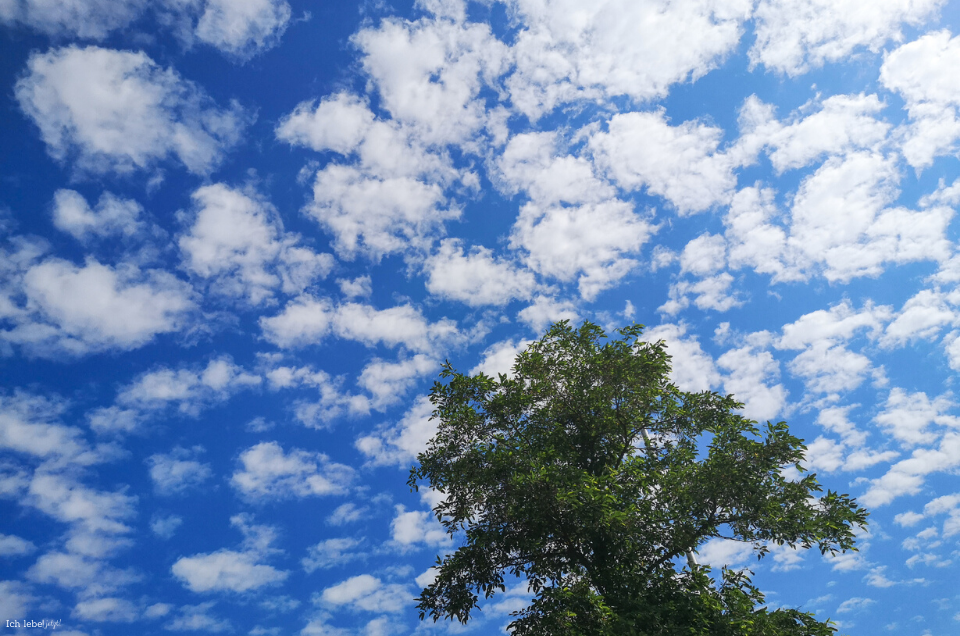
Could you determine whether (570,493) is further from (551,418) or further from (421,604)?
(421,604)

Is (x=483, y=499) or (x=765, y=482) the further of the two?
(x=483, y=499)

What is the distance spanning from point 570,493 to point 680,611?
4183 millimetres

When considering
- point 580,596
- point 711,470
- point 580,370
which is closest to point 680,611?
point 580,596

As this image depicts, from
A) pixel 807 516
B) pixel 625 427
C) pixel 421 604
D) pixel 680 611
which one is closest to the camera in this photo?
pixel 680 611

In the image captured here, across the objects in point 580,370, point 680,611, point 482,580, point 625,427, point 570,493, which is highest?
point 580,370

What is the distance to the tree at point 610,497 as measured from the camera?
14094mm

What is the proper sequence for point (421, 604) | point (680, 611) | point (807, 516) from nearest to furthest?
point (680, 611)
point (807, 516)
point (421, 604)

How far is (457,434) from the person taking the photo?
61.2ft

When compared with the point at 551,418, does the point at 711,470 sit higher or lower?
lower

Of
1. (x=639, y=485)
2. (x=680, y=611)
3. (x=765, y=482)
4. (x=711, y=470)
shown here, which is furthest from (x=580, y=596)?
(x=765, y=482)

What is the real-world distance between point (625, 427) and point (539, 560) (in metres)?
5.40

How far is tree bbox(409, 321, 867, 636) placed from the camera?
14094mm

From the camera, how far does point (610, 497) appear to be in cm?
1427

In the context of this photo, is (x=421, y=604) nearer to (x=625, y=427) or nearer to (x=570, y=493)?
(x=570, y=493)
